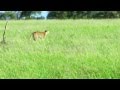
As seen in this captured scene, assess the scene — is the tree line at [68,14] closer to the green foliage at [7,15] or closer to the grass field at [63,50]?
the green foliage at [7,15]

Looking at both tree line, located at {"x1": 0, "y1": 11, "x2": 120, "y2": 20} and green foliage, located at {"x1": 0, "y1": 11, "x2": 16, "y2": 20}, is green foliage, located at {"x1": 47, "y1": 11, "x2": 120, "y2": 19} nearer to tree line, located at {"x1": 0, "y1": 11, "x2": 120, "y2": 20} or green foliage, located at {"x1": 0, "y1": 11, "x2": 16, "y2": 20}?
tree line, located at {"x1": 0, "y1": 11, "x2": 120, "y2": 20}

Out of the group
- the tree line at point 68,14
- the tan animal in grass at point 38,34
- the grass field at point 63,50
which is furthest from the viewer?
the tan animal in grass at point 38,34

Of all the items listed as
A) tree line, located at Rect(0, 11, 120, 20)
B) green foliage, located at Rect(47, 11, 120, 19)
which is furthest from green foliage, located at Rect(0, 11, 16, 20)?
green foliage, located at Rect(47, 11, 120, 19)

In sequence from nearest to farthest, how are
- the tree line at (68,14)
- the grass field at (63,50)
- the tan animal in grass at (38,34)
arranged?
the tree line at (68,14) < the grass field at (63,50) < the tan animal in grass at (38,34)

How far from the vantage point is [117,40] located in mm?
1618

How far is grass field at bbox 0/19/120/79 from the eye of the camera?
4.74 feet

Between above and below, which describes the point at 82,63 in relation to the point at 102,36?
below

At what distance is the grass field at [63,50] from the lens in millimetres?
1444

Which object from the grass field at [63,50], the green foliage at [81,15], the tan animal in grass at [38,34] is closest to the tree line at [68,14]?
the green foliage at [81,15]

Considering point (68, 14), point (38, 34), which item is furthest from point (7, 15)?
point (38, 34)
